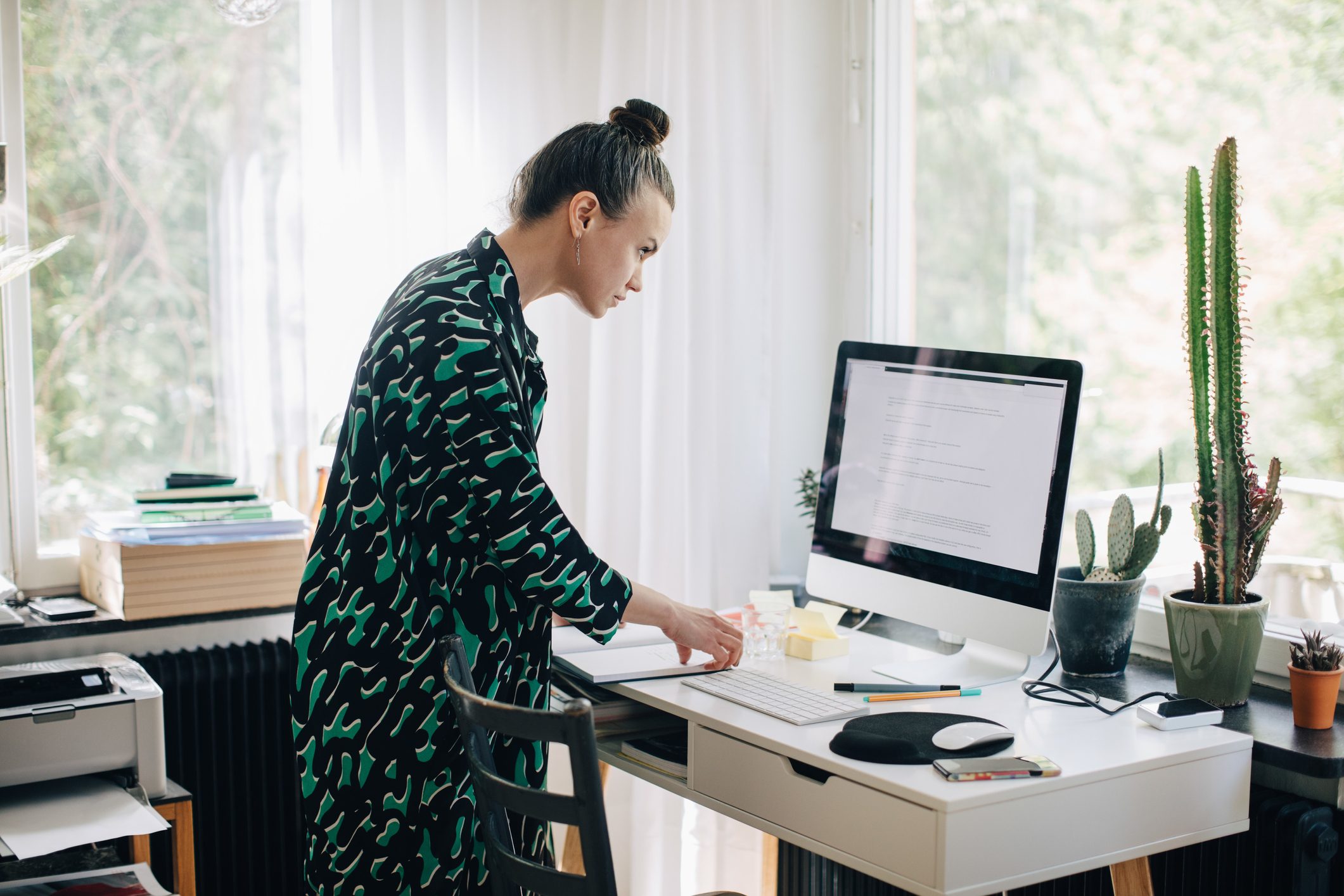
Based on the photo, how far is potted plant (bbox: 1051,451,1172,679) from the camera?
164 centimetres

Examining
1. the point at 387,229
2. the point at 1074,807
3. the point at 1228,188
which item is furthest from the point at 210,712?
the point at 1228,188

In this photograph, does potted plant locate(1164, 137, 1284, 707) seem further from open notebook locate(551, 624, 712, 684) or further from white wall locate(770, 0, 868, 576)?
white wall locate(770, 0, 868, 576)

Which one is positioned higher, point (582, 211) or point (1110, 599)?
point (582, 211)

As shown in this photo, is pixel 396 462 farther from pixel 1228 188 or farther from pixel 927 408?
pixel 1228 188

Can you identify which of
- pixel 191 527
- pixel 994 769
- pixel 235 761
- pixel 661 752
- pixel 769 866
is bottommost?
pixel 769 866

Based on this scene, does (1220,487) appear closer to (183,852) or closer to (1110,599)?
(1110,599)

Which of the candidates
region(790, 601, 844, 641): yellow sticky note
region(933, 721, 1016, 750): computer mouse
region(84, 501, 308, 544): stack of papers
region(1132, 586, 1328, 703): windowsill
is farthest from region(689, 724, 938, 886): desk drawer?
region(84, 501, 308, 544): stack of papers

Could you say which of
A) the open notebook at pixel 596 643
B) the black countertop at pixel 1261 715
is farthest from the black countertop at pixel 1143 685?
the open notebook at pixel 596 643

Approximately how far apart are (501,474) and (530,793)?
13.2 inches

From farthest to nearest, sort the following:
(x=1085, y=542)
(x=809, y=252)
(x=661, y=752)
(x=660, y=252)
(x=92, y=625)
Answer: (x=809, y=252) < (x=660, y=252) < (x=92, y=625) < (x=1085, y=542) < (x=661, y=752)

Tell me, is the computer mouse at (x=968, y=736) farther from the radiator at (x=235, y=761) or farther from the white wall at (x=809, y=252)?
the radiator at (x=235, y=761)

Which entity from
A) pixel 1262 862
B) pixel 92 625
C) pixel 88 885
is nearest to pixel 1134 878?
pixel 1262 862

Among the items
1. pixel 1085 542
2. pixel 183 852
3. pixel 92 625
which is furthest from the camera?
pixel 92 625

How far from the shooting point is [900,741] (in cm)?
131
